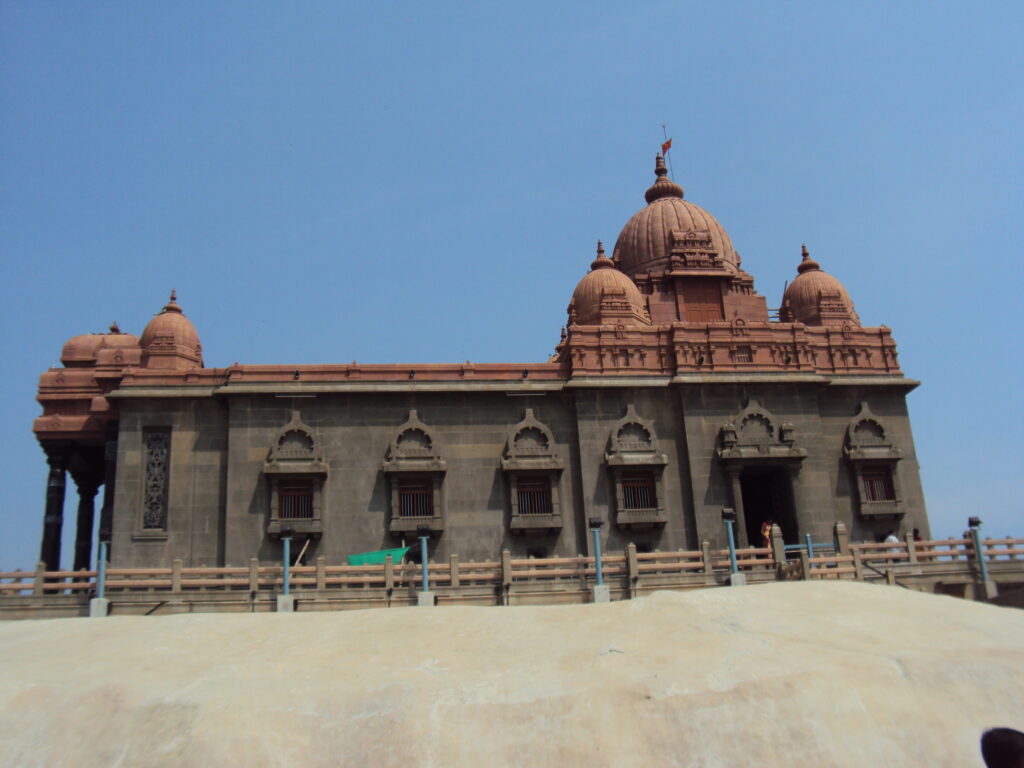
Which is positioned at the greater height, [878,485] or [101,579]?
[878,485]

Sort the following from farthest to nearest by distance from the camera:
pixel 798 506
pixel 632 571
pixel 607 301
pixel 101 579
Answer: pixel 607 301, pixel 798 506, pixel 632 571, pixel 101 579

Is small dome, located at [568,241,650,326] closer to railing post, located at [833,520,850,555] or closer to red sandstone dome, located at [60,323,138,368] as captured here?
railing post, located at [833,520,850,555]

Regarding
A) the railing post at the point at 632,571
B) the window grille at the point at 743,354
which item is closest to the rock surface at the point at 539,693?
the railing post at the point at 632,571

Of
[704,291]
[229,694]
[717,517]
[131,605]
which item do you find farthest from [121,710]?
[704,291]

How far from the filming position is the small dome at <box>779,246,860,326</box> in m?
40.2

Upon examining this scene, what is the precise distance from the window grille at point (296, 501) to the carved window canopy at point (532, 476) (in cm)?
591

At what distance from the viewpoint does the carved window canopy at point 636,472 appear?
2972 centimetres

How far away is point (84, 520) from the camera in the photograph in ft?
119

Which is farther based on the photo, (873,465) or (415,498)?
(873,465)

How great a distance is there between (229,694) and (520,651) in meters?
4.92

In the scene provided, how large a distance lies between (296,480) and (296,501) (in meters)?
0.62

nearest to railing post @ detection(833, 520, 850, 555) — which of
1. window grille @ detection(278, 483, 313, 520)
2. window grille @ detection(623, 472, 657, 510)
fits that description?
window grille @ detection(623, 472, 657, 510)

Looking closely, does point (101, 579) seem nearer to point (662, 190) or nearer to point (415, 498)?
point (415, 498)

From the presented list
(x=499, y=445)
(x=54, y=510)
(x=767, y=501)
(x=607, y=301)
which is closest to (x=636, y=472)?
(x=499, y=445)
